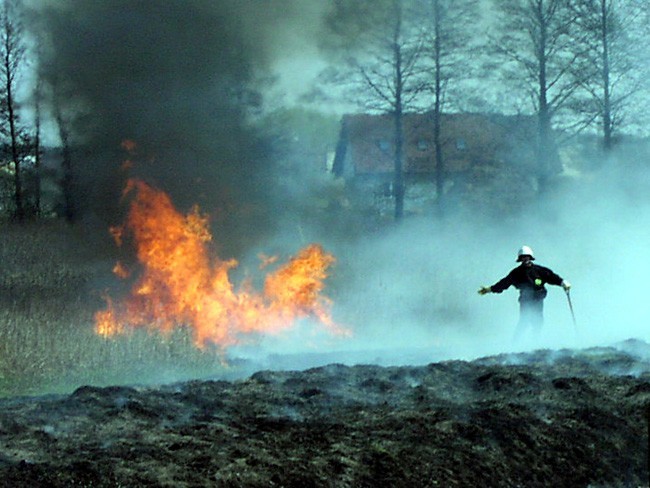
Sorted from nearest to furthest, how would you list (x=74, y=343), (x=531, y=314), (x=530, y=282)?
1. (x=74, y=343)
2. (x=530, y=282)
3. (x=531, y=314)

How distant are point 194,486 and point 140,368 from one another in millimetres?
8446

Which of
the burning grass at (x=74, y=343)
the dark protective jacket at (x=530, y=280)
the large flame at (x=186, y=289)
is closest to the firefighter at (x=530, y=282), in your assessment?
the dark protective jacket at (x=530, y=280)

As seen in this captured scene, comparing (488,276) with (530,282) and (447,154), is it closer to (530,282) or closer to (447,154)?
(530,282)

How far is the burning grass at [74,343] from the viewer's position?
14.3 m

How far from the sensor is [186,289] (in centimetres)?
1780

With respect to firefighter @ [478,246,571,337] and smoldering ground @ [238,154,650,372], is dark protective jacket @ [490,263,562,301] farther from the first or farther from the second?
smoldering ground @ [238,154,650,372]

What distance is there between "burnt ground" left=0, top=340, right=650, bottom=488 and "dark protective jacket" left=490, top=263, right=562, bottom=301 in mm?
4480

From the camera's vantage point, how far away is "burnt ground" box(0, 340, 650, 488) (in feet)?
24.7

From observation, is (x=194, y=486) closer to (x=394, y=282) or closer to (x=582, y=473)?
(x=582, y=473)

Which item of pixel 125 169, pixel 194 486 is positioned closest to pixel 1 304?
pixel 125 169

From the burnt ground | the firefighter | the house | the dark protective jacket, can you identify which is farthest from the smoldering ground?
the burnt ground

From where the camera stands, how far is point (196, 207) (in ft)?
63.7

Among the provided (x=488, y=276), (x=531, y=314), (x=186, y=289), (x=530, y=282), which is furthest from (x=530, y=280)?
(x=488, y=276)

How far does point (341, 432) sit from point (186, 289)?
9.39 meters
